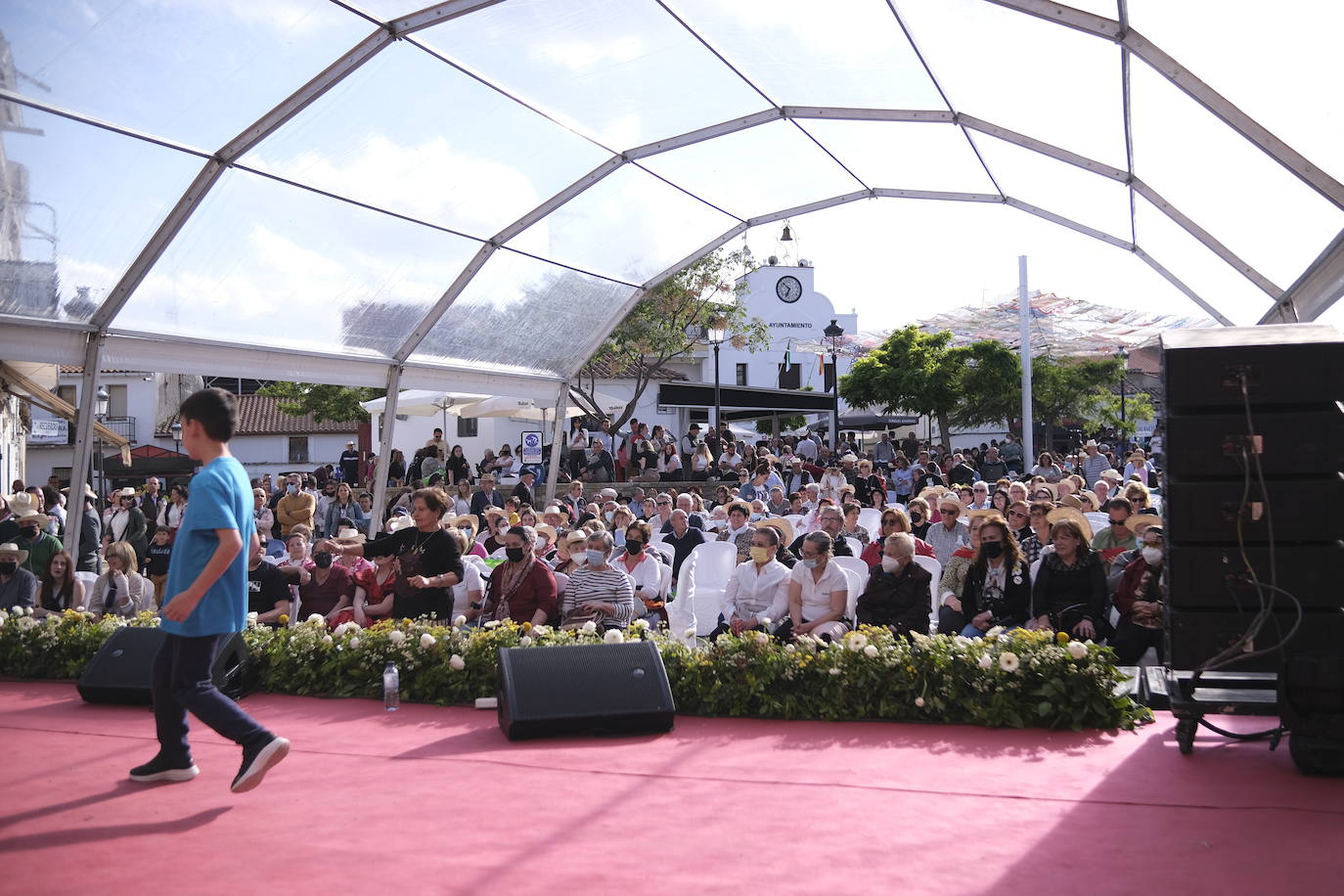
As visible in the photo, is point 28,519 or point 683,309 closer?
point 28,519

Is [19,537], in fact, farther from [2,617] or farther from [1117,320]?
[1117,320]

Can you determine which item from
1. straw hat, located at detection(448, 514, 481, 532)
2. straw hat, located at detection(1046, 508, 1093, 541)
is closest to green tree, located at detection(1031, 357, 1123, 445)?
straw hat, located at detection(448, 514, 481, 532)

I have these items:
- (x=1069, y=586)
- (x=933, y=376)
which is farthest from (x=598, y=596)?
(x=933, y=376)

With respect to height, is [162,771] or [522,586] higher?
[522,586]

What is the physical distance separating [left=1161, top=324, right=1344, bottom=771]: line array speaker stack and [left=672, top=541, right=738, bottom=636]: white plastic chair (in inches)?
177

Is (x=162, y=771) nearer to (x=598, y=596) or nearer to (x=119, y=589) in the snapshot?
(x=598, y=596)

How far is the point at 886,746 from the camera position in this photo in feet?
18.5

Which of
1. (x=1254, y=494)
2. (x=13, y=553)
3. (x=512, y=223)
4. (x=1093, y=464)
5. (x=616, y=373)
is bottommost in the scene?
(x=13, y=553)

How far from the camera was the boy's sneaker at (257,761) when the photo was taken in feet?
14.1

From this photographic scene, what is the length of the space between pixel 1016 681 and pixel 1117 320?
2003 cm

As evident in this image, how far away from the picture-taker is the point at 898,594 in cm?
757

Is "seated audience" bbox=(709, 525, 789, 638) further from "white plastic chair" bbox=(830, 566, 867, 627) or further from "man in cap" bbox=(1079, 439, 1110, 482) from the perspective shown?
"man in cap" bbox=(1079, 439, 1110, 482)

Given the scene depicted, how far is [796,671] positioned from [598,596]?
192 cm

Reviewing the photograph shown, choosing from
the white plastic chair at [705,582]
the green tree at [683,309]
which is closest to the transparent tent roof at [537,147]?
the white plastic chair at [705,582]
